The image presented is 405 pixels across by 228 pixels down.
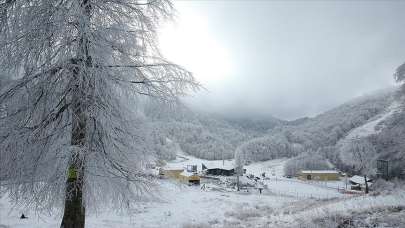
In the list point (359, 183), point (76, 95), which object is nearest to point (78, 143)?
point (76, 95)

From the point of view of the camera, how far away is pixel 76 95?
6.52m

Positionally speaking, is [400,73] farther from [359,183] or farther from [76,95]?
[359,183]

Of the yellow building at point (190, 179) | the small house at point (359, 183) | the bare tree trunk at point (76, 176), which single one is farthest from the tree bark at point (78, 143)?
the small house at point (359, 183)

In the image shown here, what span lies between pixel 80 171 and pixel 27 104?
72.6 inches

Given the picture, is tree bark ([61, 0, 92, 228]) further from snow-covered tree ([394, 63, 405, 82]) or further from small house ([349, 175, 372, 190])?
small house ([349, 175, 372, 190])

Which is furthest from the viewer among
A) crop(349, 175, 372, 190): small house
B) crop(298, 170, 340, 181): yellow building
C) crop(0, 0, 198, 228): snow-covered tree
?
crop(298, 170, 340, 181): yellow building

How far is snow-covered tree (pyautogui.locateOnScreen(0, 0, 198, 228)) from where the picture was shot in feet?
19.9

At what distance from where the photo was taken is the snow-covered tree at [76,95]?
19.9ft

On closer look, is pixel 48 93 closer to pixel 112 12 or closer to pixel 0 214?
pixel 112 12

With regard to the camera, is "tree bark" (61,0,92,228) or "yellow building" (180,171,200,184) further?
"yellow building" (180,171,200,184)

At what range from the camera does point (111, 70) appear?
677 centimetres

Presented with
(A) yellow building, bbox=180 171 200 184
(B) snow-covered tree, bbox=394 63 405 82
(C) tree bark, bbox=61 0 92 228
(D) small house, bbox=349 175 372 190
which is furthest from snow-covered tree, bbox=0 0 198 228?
(D) small house, bbox=349 175 372 190

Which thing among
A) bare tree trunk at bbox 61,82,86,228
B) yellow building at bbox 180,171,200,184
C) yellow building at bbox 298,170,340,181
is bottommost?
yellow building at bbox 298,170,340,181

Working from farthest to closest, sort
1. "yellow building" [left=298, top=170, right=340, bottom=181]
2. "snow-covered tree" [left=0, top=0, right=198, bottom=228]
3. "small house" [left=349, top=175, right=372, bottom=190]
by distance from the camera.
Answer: "yellow building" [left=298, top=170, right=340, bottom=181] → "small house" [left=349, top=175, right=372, bottom=190] → "snow-covered tree" [left=0, top=0, right=198, bottom=228]
